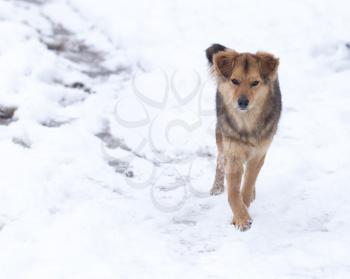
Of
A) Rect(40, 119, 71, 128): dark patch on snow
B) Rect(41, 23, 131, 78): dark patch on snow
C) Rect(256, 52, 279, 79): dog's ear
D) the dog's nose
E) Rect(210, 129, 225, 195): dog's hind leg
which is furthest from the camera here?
Rect(41, 23, 131, 78): dark patch on snow

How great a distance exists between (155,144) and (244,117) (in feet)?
6.79

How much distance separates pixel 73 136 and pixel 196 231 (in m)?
2.26

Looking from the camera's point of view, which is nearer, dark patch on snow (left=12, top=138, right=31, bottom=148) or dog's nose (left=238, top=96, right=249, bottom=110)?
dog's nose (left=238, top=96, right=249, bottom=110)

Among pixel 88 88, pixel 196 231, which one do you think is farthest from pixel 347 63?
pixel 196 231

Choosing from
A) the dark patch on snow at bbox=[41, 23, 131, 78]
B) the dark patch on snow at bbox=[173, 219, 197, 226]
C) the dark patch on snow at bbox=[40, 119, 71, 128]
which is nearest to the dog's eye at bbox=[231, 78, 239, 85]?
the dark patch on snow at bbox=[173, 219, 197, 226]

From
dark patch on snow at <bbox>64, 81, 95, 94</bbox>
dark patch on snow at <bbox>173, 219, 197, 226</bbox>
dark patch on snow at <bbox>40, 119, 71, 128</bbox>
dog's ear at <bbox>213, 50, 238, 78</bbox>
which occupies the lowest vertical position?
dark patch on snow at <bbox>173, 219, 197, 226</bbox>

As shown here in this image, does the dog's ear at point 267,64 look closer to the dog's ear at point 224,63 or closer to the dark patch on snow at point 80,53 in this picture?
the dog's ear at point 224,63

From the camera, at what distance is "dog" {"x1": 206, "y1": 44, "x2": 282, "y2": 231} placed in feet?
17.0

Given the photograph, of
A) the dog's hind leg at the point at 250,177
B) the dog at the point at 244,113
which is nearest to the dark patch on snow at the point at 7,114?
the dog at the point at 244,113

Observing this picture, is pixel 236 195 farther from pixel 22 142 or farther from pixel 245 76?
pixel 22 142

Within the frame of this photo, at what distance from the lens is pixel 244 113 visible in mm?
5402

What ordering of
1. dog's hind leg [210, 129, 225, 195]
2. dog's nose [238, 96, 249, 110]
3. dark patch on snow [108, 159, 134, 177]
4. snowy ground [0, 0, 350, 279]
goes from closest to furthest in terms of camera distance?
snowy ground [0, 0, 350, 279], dog's nose [238, 96, 249, 110], dog's hind leg [210, 129, 225, 195], dark patch on snow [108, 159, 134, 177]

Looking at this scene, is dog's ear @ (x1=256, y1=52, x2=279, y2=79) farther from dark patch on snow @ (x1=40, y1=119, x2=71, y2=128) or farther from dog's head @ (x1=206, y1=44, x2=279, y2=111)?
dark patch on snow @ (x1=40, y1=119, x2=71, y2=128)

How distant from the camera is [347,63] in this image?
8.95 m
